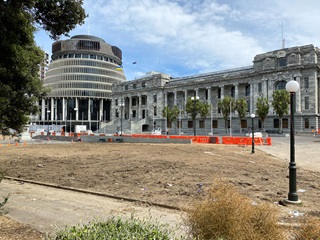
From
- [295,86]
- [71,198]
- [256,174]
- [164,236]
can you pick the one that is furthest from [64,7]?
[256,174]

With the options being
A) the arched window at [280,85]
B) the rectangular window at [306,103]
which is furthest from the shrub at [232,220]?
the arched window at [280,85]

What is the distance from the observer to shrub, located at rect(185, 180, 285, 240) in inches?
149

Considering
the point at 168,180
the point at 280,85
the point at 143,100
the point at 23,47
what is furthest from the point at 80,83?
the point at 23,47

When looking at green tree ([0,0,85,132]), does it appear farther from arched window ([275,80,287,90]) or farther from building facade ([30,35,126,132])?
building facade ([30,35,126,132])

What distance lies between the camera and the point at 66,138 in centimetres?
4809

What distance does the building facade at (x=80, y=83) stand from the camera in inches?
4466

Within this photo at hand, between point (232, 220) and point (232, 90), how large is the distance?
244 ft

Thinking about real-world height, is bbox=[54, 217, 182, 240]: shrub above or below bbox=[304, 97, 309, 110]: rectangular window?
below

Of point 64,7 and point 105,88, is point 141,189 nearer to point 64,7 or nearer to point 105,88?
point 64,7

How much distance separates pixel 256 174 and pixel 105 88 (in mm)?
108776

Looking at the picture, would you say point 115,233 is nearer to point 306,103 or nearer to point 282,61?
point 306,103

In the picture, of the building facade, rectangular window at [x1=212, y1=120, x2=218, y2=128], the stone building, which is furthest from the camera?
the building facade

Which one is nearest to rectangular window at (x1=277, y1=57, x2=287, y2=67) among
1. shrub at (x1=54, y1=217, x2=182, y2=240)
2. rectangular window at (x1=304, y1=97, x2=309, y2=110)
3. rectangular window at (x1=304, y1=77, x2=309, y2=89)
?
rectangular window at (x1=304, y1=77, x2=309, y2=89)

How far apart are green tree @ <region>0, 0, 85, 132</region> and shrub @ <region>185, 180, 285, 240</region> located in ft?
16.7
